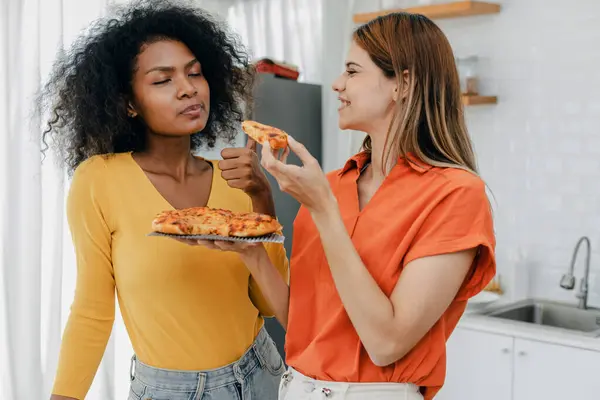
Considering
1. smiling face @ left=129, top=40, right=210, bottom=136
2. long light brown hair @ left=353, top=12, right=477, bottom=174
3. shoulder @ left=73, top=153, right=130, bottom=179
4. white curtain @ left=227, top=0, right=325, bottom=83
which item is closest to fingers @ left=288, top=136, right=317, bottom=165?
long light brown hair @ left=353, top=12, right=477, bottom=174

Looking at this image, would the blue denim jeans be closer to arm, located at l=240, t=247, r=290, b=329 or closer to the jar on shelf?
arm, located at l=240, t=247, r=290, b=329

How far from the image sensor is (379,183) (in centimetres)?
156

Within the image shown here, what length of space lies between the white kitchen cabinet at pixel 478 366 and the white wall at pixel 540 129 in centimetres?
57

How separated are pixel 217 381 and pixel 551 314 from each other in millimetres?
2221

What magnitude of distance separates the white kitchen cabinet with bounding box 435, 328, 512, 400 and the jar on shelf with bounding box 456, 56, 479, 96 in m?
1.19

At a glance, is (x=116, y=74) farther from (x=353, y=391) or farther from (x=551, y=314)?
(x=551, y=314)

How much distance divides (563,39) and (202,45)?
2.18 metres

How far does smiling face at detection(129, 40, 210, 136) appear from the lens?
Answer: 5.48ft

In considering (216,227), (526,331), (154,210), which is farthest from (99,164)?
(526,331)

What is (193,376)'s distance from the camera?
1.61 metres

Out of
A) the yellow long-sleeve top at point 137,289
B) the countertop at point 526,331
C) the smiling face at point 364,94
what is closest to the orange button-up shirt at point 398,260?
the smiling face at point 364,94

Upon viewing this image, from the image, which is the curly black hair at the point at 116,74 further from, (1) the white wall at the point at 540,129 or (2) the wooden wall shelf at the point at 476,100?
(1) the white wall at the point at 540,129

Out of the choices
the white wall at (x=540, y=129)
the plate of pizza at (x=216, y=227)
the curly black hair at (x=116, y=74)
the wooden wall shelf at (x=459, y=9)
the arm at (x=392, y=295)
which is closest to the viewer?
the arm at (x=392, y=295)

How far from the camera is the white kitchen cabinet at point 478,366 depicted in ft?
9.85
